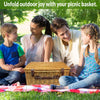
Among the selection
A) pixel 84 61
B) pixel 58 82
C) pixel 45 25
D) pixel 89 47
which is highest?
pixel 45 25

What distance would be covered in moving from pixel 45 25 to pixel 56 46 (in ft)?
1.02

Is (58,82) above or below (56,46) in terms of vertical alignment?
below

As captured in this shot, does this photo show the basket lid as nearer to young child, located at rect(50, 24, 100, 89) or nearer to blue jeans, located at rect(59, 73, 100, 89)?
young child, located at rect(50, 24, 100, 89)

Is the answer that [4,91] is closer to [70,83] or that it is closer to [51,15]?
[70,83]

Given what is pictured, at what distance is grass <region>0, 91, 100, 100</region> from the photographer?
175 cm

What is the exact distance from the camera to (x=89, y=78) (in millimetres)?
1993

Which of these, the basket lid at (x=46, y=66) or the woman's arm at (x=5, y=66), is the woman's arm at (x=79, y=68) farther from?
the woman's arm at (x=5, y=66)

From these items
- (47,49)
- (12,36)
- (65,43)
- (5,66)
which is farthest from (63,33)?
(5,66)

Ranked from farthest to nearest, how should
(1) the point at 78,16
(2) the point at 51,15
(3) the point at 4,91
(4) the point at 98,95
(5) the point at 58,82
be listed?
(1) the point at 78,16 → (2) the point at 51,15 → (5) the point at 58,82 → (3) the point at 4,91 → (4) the point at 98,95

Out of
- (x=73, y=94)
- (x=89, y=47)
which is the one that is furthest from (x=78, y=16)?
(x=73, y=94)

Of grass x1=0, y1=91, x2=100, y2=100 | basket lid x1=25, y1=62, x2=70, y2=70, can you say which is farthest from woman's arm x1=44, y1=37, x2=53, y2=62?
grass x1=0, y1=91, x2=100, y2=100

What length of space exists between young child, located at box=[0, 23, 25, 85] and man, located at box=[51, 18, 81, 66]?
47 cm

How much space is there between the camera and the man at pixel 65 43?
7.89 ft

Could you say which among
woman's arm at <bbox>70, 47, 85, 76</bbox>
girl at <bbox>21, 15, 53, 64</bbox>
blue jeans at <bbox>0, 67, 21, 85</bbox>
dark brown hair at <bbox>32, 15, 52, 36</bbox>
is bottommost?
blue jeans at <bbox>0, 67, 21, 85</bbox>
